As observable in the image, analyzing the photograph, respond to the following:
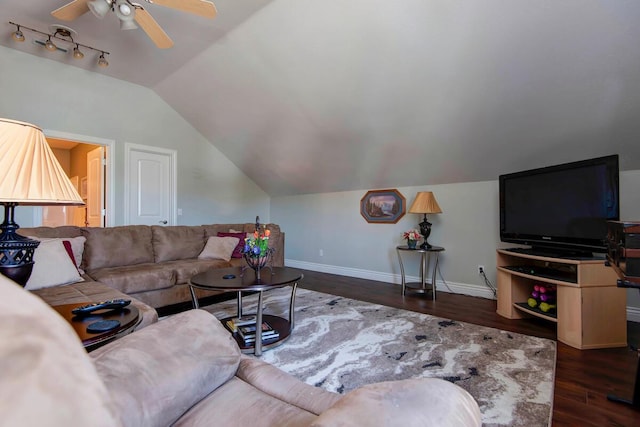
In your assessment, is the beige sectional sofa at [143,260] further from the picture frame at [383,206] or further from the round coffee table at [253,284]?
the picture frame at [383,206]

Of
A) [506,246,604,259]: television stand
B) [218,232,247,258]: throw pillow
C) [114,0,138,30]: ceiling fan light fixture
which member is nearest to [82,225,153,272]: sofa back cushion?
[218,232,247,258]: throw pillow

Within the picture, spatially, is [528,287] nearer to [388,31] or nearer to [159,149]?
[388,31]

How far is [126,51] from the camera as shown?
3699 millimetres

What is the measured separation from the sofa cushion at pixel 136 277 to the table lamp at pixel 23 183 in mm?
1785

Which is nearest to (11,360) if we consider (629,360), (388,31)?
(388,31)

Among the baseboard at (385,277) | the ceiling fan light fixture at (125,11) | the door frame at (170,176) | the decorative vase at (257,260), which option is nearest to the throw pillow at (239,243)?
the door frame at (170,176)

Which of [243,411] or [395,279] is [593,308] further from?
[243,411]

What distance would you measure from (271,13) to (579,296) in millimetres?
3525

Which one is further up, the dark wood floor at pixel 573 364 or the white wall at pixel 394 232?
the white wall at pixel 394 232

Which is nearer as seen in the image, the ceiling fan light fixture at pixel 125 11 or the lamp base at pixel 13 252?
the lamp base at pixel 13 252

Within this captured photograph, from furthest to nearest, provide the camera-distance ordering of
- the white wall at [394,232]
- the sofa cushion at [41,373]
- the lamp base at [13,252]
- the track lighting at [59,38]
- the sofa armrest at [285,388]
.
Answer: the white wall at [394,232] → the track lighting at [59,38] → the lamp base at [13,252] → the sofa armrest at [285,388] → the sofa cushion at [41,373]

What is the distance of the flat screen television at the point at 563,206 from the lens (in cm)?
241

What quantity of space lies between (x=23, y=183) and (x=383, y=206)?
4.16 m

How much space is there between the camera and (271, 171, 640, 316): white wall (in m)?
3.78
